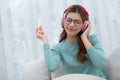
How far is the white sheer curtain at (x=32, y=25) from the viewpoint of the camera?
1.94m

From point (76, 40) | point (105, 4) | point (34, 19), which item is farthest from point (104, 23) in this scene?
point (34, 19)

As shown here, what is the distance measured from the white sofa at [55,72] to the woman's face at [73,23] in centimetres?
27

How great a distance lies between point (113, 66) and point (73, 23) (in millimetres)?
352

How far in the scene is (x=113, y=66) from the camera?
1.45m

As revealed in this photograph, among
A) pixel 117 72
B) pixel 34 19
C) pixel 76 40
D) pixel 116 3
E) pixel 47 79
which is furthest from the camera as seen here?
pixel 34 19

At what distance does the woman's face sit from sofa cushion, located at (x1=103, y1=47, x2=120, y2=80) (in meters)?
0.26

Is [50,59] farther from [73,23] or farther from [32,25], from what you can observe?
[32,25]

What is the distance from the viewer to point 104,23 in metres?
1.94

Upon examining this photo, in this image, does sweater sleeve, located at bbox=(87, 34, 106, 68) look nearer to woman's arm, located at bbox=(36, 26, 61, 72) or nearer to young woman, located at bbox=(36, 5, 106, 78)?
young woman, located at bbox=(36, 5, 106, 78)

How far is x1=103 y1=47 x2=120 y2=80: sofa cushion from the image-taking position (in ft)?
4.66

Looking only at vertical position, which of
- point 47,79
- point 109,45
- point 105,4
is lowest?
point 47,79

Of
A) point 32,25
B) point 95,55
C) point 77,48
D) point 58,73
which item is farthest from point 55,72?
point 32,25

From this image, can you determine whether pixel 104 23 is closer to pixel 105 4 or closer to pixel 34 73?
pixel 105 4

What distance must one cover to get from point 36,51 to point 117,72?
97cm
